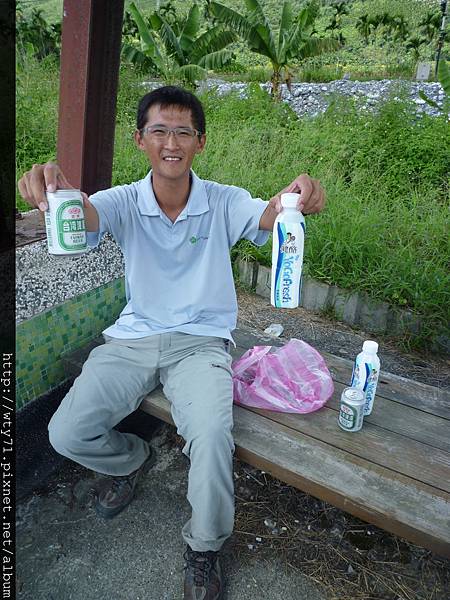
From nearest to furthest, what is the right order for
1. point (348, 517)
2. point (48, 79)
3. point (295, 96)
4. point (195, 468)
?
point (195, 468) < point (348, 517) < point (48, 79) < point (295, 96)

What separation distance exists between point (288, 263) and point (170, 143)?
0.67 meters

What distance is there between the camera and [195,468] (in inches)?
62.5

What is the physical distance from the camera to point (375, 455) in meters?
1.64

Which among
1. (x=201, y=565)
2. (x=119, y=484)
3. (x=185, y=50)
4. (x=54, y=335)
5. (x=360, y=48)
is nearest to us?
(x=201, y=565)

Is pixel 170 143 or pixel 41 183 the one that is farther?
pixel 170 143

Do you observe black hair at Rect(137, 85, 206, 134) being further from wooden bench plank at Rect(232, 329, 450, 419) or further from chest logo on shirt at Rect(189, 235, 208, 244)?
wooden bench plank at Rect(232, 329, 450, 419)

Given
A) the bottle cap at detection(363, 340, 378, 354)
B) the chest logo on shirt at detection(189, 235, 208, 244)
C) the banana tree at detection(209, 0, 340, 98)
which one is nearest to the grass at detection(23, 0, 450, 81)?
the banana tree at detection(209, 0, 340, 98)

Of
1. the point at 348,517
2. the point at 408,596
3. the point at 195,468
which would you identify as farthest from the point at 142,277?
the point at 408,596

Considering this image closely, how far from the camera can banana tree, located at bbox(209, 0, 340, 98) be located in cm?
909

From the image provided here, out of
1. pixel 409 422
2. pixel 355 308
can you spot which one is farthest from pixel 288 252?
pixel 355 308

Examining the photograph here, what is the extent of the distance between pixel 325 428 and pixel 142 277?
3.08ft

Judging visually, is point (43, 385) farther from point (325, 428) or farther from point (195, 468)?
point (325, 428)

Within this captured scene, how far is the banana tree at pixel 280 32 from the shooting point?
29.8ft

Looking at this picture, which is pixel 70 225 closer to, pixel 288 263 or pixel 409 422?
pixel 288 263
